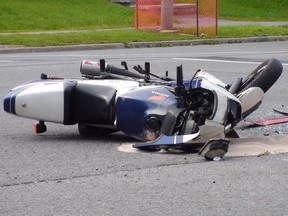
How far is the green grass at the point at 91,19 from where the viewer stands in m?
24.0

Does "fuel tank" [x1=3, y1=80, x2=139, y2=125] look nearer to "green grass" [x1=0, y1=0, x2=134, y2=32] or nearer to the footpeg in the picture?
the footpeg

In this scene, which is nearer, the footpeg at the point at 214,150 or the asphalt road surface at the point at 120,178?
the asphalt road surface at the point at 120,178

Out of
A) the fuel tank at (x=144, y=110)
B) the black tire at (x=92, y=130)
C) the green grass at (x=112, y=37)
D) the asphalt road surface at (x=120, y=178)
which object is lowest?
the asphalt road surface at (x=120, y=178)

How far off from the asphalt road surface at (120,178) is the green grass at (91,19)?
1385 cm

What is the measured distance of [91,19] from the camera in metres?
31.8

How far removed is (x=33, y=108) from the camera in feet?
28.2

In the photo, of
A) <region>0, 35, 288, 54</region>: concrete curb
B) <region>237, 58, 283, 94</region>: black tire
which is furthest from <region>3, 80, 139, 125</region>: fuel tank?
<region>0, 35, 288, 54</region>: concrete curb

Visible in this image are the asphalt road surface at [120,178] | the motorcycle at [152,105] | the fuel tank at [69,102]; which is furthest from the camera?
the fuel tank at [69,102]

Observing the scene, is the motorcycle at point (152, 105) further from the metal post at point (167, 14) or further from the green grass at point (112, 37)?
the metal post at point (167, 14)

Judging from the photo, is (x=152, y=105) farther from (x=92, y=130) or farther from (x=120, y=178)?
(x=120, y=178)

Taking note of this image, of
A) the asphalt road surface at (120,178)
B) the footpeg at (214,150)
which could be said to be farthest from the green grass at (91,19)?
the footpeg at (214,150)

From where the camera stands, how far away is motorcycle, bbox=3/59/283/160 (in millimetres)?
7969

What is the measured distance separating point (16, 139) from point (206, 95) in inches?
80.7

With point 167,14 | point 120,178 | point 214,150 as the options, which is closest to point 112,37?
point 167,14
